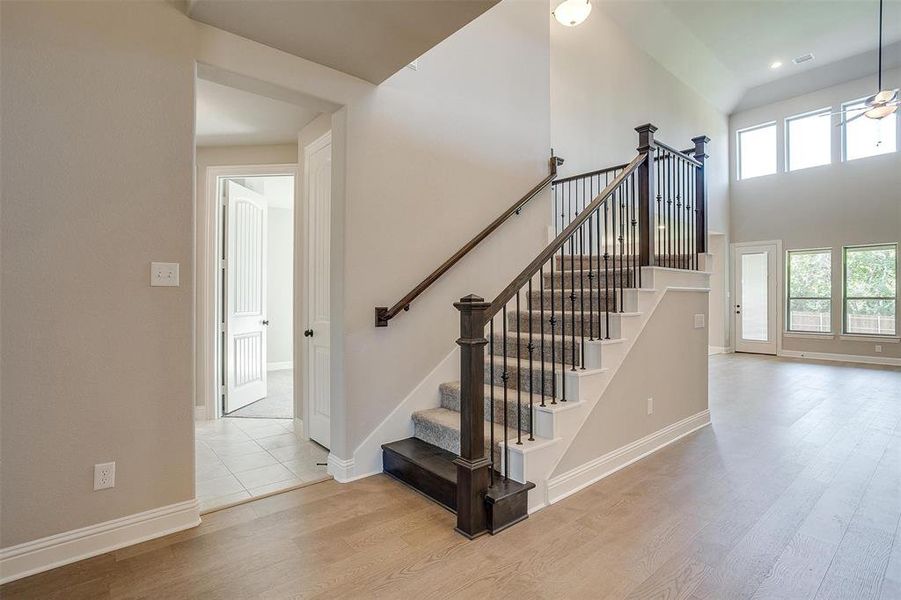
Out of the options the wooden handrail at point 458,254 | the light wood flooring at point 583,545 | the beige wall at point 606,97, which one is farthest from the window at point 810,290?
the wooden handrail at point 458,254

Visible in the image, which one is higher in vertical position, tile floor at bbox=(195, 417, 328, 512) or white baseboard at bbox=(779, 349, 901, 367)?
white baseboard at bbox=(779, 349, 901, 367)

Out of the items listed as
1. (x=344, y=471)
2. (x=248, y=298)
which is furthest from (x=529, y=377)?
(x=248, y=298)

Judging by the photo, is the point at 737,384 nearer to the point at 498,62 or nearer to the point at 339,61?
the point at 498,62

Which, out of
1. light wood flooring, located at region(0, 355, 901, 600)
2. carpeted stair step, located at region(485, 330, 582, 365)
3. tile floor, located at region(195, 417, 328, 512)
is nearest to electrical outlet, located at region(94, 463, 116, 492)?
light wood flooring, located at region(0, 355, 901, 600)

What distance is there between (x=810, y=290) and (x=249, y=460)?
973cm

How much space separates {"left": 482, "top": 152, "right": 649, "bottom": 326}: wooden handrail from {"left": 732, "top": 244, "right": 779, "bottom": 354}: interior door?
7304 mm

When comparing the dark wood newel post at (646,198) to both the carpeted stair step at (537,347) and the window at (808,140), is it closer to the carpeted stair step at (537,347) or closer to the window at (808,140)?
the carpeted stair step at (537,347)

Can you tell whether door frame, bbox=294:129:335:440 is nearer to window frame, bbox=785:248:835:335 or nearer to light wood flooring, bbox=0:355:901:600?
light wood flooring, bbox=0:355:901:600

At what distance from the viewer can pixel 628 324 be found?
9.78 feet

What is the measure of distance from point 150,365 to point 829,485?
3.82m

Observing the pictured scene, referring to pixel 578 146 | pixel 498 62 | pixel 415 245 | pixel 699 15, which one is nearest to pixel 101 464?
pixel 415 245

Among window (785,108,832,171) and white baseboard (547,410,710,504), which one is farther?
window (785,108,832,171)

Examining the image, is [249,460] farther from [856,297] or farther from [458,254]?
[856,297]

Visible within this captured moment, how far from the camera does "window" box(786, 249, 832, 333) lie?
810cm
